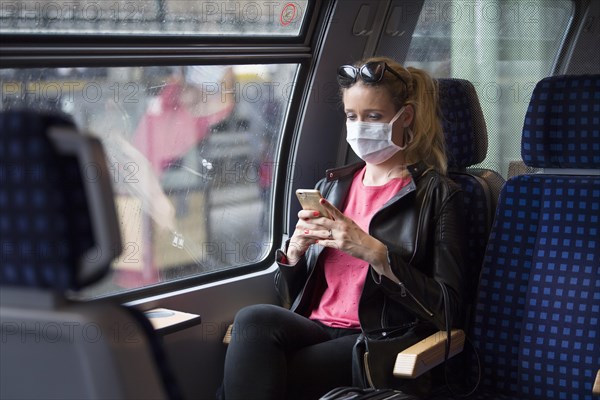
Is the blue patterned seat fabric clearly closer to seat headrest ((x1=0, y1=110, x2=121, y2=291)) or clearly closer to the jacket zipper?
seat headrest ((x1=0, y1=110, x2=121, y2=291))

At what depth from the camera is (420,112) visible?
9.32 ft

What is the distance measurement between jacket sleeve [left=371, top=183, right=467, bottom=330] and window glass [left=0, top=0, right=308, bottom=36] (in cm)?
103

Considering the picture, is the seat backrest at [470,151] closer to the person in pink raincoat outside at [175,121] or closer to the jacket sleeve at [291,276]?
the jacket sleeve at [291,276]

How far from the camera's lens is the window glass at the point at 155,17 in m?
2.44

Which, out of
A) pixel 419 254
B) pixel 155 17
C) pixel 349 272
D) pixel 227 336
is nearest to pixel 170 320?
pixel 227 336

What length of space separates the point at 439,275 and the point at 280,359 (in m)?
0.56

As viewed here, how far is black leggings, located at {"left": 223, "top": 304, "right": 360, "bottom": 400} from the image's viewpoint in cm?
260

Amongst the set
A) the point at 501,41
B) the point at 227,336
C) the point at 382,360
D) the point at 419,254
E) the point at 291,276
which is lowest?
the point at 227,336

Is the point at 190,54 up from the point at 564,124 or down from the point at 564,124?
up

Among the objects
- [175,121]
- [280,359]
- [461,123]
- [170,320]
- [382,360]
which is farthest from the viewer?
[175,121]

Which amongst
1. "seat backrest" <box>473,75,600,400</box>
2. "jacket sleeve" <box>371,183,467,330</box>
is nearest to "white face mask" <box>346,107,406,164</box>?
"jacket sleeve" <box>371,183,467,330</box>

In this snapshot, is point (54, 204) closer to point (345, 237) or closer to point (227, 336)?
point (345, 237)

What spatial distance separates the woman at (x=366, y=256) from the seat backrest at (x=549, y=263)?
17 centimetres

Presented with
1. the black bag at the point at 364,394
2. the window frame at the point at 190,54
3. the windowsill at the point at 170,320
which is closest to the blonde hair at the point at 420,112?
the window frame at the point at 190,54
